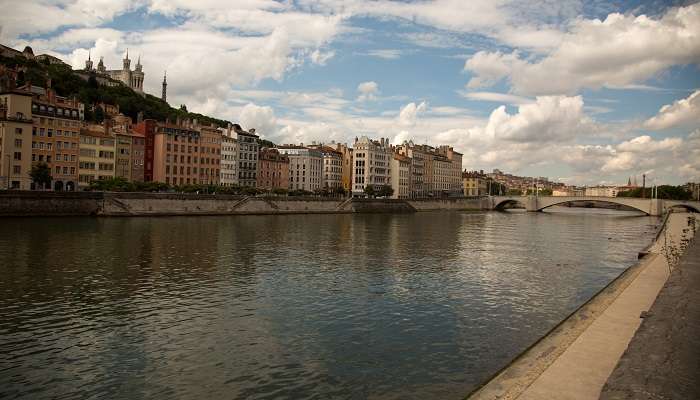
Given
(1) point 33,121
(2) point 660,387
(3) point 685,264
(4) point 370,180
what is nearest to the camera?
(2) point 660,387

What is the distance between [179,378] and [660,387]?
11.2 meters

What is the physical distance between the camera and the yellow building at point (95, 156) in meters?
88.9

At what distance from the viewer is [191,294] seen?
81.3 feet

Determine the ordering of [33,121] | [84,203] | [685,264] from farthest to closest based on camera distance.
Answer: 1. [33,121]
2. [84,203]
3. [685,264]

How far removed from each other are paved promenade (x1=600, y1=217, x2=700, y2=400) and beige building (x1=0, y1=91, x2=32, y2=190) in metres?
82.7

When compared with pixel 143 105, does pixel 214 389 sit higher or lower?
lower

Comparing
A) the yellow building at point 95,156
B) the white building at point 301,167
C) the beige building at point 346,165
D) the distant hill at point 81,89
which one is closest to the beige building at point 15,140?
the yellow building at point 95,156

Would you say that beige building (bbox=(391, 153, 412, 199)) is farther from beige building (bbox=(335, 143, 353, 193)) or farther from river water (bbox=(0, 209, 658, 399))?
river water (bbox=(0, 209, 658, 399))

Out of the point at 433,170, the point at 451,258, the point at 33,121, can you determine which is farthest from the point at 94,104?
the point at 451,258

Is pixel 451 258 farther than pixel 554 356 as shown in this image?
Yes

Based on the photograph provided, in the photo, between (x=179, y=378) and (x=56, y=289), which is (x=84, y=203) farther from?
(x=179, y=378)

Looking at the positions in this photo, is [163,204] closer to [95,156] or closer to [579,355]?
[95,156]

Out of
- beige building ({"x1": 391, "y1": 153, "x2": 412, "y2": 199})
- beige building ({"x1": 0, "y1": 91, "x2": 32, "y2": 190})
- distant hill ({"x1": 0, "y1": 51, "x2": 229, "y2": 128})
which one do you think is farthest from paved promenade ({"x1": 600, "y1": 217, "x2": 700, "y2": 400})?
beige building ({"x1": 391, "y1": 153, "x2": 412, "y2": 199})

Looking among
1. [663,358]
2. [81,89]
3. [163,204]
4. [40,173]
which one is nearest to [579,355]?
[663,358]
